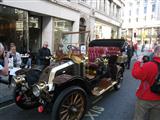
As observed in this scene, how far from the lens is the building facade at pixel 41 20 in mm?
10195

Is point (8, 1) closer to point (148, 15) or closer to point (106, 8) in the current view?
point (106, 8)

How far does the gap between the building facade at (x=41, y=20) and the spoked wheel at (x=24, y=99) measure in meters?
1.75

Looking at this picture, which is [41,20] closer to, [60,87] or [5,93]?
[5,93]

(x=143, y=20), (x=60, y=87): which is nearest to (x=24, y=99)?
(x=60, y=87)

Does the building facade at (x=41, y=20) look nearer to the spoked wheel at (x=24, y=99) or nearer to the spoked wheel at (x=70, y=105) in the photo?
the spoked wheel at (x=24, y=99)

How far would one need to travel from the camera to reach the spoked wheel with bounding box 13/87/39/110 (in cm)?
480

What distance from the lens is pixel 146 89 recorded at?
11.0 feet

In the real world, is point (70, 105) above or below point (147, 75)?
below

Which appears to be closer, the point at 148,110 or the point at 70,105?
the point at 148,110

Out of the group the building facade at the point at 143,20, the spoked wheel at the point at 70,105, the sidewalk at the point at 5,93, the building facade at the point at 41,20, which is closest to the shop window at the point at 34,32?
the building facade at the point at 41,20

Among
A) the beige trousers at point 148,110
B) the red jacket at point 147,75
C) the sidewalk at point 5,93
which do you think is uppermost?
the red jacket at point 147,75

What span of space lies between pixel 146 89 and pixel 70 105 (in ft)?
5.37

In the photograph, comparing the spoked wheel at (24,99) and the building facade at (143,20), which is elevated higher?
the building facade at (143,20)

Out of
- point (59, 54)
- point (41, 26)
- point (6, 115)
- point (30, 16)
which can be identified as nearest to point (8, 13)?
point (30, 16)
